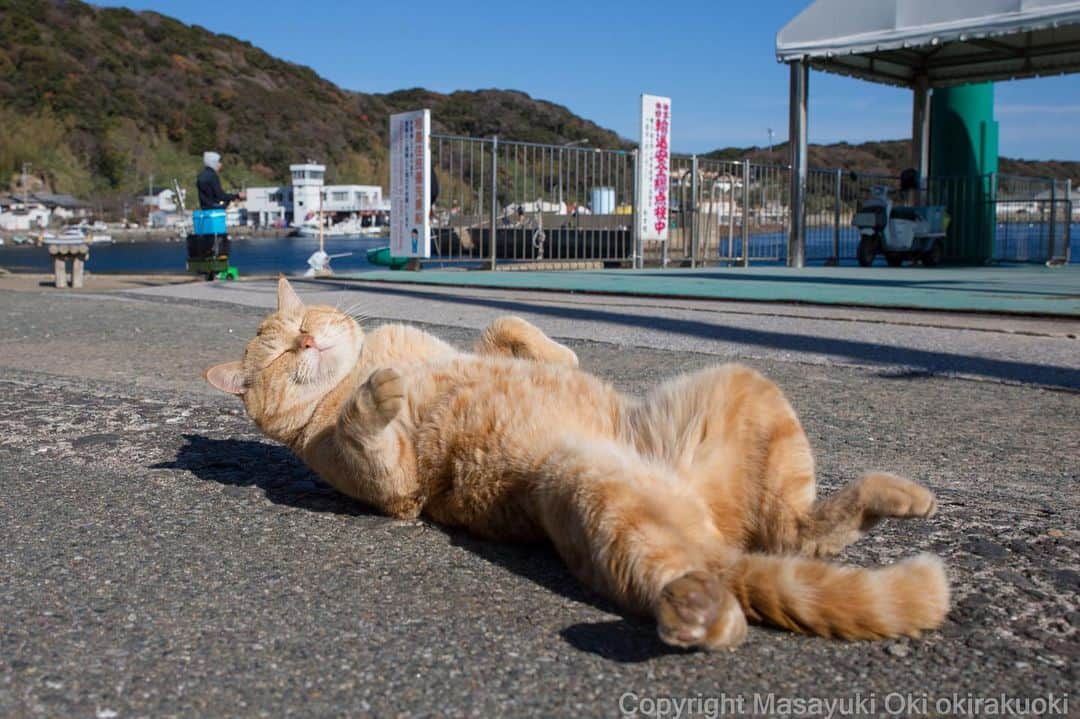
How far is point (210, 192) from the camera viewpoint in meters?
13.2

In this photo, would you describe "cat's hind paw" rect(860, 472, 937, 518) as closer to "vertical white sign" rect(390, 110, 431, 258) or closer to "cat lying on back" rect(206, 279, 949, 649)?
"cat lying on back" rect(206, 279, 949, 649)

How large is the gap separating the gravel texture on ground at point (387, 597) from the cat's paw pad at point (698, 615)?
2.3 inches

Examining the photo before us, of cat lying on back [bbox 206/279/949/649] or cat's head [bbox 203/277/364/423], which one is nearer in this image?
cat lying on back [bbox 206/279/949/649]

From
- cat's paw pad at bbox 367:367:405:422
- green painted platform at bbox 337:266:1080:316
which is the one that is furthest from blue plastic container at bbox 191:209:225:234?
cat's paw pad at bbox 367:367:405:422

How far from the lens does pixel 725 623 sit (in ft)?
4.61

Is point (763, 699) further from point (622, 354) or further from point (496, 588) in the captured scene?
point (622, 354)

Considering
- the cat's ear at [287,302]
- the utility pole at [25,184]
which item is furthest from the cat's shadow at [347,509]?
the utility pole at [25,184]

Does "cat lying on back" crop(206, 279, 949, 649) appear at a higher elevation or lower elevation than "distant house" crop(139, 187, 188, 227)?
lower

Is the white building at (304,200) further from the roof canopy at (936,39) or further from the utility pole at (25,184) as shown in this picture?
the roof canopy at (936,39)

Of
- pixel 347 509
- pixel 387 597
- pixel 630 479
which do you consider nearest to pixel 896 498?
pixel 630 479

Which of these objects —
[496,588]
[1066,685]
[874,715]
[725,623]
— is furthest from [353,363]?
[1066,685]

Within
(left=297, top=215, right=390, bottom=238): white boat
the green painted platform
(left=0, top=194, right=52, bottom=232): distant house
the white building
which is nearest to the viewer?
the green painted platform

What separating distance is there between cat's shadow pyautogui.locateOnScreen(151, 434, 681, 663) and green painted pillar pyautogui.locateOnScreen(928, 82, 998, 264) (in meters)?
16.7

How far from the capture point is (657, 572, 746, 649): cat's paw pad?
1.39 m
